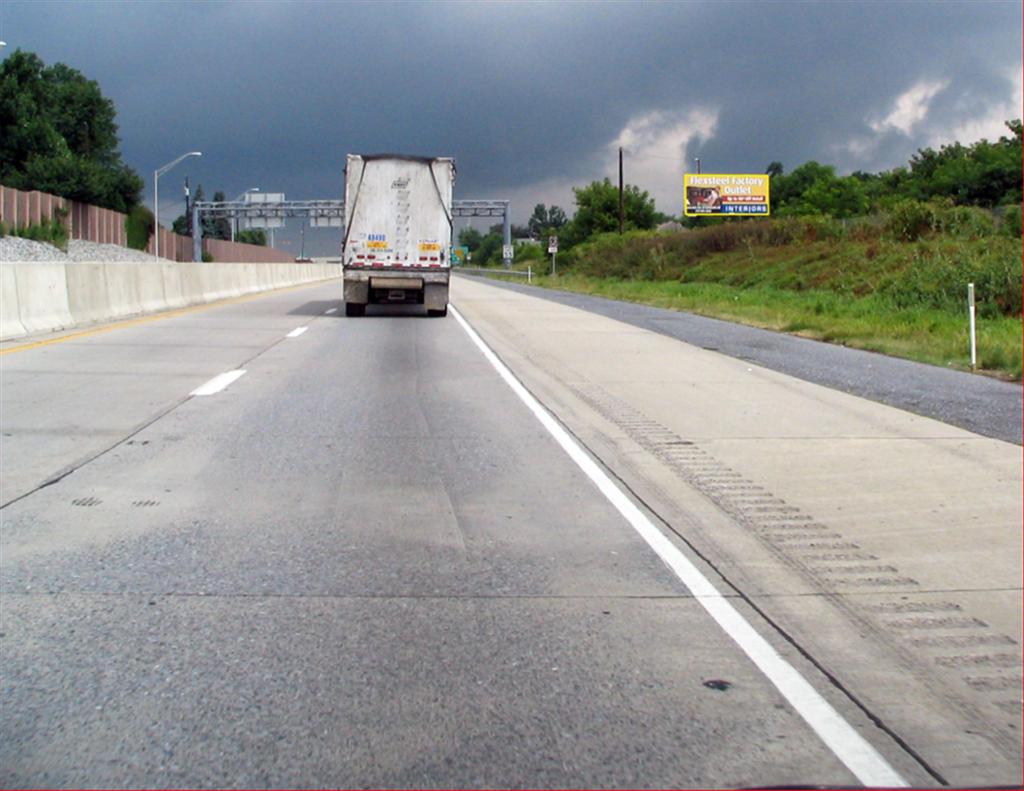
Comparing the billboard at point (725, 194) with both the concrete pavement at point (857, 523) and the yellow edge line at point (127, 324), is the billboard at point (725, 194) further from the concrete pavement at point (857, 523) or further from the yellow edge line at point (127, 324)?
the concrete pavement at point (857, 523)

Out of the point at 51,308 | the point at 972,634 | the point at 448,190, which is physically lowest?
the point at 972,634

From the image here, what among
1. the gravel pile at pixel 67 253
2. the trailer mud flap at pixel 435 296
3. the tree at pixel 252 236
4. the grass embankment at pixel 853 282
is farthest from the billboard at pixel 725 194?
the tree at pixel 252 236

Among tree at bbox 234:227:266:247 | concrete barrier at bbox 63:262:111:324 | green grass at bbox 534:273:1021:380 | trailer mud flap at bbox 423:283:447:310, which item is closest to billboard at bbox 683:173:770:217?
green grass at bbox 534:273:1021:380

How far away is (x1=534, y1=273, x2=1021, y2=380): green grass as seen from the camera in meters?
20.0

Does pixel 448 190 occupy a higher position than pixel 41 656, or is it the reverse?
pixel 448 190

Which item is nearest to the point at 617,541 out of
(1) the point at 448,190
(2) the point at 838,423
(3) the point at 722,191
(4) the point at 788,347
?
(2) the point at 838,423

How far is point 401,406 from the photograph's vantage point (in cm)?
1341

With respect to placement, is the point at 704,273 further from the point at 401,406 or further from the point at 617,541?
the point at 617,541

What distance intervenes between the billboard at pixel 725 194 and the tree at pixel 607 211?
3154 centimetres

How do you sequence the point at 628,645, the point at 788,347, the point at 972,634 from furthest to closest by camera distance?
the point at 788,347 → the point at 972,634 → the point at 628,645

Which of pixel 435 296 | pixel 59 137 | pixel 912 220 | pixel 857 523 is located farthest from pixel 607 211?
pixel 857 523

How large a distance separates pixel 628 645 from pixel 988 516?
403 centimetres

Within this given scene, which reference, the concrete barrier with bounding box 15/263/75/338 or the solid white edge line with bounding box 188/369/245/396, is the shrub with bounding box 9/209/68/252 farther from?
the solid white edge line with bounding box 188/369/245/396

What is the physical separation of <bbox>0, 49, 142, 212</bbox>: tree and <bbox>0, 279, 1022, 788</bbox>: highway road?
7119 cm
